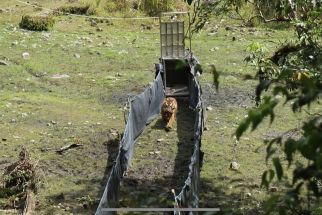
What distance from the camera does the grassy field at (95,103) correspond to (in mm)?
7582

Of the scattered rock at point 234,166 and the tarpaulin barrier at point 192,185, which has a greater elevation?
the tarpaulin barrier at point 192,185

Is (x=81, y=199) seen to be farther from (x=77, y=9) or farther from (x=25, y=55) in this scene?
(x=77, y=9)

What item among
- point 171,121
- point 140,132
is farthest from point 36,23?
point 140,132

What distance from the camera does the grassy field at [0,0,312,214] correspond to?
299 inches

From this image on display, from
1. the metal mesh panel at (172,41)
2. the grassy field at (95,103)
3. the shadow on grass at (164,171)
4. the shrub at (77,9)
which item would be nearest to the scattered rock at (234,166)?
the grassy field at (95,103)

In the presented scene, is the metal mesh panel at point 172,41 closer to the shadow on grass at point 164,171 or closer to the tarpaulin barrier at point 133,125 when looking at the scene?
the tarpaulin barrier at point 133,125

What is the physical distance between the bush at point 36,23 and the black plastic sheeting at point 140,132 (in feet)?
23.3

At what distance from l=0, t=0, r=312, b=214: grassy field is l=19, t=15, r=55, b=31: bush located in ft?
1.10

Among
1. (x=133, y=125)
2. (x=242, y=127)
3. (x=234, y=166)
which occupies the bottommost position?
(x=234, y=166)

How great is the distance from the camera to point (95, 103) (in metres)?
11.4

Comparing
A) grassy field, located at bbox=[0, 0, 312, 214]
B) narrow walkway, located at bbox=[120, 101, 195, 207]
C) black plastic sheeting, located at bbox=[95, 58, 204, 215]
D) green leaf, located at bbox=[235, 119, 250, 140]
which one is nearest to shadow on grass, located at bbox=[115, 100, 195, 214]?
narrow walkway, located at bbox=[120, 101, 195, 207]

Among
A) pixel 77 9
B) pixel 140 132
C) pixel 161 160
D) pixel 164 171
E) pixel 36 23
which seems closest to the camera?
pixel 164 171

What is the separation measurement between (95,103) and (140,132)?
1984 mm

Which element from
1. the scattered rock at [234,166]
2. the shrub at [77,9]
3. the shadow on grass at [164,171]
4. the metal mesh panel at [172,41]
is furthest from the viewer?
the shrub at [77,9]
